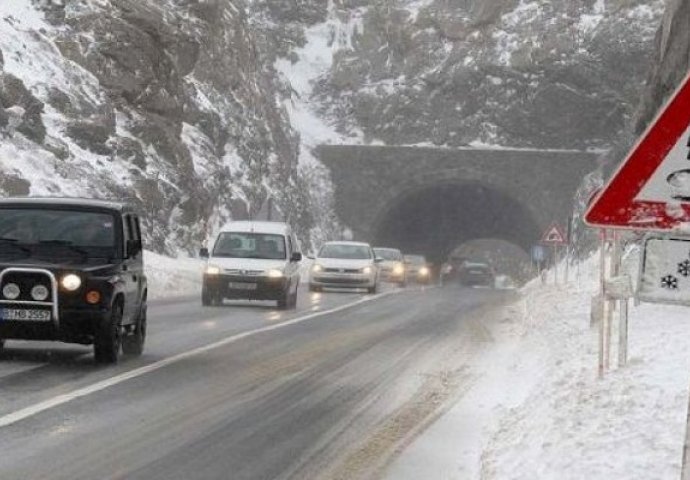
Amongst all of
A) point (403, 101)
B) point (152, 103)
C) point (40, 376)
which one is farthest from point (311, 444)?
point (403, 101)

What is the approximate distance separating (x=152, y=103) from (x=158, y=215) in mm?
5509

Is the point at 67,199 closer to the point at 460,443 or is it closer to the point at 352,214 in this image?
the point at 460,443

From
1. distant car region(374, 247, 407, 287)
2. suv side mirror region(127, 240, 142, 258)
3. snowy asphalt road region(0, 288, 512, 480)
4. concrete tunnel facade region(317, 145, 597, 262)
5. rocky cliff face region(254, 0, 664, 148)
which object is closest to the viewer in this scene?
snowy asphalt road region(0, 288, 512, 480)

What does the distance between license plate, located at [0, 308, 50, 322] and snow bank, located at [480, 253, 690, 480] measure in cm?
461

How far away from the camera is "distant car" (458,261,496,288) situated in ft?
196

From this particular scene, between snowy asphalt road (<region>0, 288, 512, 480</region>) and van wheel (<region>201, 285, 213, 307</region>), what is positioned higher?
snowy asphalt road (<region>0, 288, 512, 480</region>)

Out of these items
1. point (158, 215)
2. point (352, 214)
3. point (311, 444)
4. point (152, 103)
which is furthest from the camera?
point (352, 214)

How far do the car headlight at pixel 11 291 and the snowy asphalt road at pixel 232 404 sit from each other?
2.26ft

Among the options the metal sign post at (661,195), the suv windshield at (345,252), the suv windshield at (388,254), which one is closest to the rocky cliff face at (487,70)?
the suv windshield at (388,254)

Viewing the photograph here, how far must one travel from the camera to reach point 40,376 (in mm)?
10992

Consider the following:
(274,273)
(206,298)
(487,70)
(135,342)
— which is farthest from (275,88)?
(135,342)

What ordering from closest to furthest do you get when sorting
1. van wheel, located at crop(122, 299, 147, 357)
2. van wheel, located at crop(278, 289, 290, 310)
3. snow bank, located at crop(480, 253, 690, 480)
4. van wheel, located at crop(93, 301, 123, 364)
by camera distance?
snow bank, located at crop(480, 253, 690, 480) → van wheel, located at crop(93, 301, 123, 364) → van wheel, located at crop(122, 299, 147, 357) → van wheel, located at crop(278, 289, 290, 310)

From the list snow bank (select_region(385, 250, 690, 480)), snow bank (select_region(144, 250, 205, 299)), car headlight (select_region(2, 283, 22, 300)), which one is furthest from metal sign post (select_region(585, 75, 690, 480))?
snow bank (select_region(144, 250, 205, 299))

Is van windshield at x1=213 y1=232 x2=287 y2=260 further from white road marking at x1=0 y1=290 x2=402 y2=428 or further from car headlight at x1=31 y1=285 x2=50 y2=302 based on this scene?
car headlight at x1=31 y1=285 x2=50 y2=302
